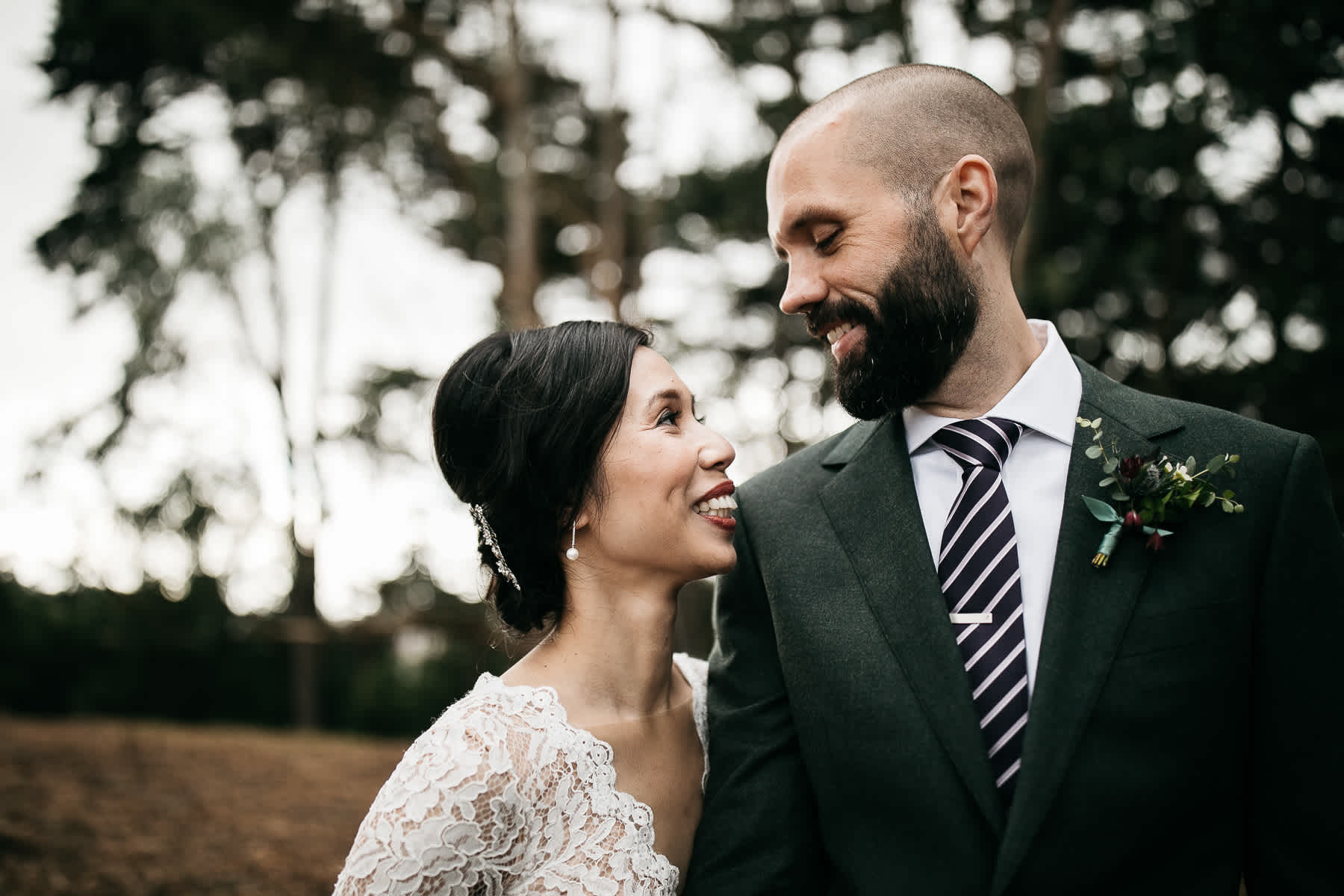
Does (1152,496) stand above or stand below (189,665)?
above

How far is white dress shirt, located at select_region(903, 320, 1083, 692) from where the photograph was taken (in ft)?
7.41

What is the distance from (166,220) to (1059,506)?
1776cm

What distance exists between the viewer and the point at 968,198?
8.60 ft

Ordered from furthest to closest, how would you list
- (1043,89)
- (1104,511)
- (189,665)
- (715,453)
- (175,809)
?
(189,665), (175,809), (1043,89), (715,453), (1104,511)

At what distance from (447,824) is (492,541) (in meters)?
0.88

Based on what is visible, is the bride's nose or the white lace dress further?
the bride's nose

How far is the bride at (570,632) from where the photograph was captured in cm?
232

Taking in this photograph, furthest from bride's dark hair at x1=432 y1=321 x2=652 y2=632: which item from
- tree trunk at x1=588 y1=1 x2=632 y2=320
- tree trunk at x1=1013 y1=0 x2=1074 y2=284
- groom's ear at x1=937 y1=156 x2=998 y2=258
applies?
tree trunk at x1=588 y1=1 x2=632 y2=320

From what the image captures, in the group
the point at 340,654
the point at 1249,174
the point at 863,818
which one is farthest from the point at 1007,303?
the point at 340,654

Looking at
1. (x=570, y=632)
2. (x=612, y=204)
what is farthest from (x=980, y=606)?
(x=612, y=204)

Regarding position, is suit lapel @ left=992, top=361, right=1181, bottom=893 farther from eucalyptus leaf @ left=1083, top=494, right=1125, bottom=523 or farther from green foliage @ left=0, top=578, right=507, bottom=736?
green foliage @ left=0, top=578, right=507, bottom=736

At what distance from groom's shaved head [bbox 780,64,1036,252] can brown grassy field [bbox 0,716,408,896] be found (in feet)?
22.2

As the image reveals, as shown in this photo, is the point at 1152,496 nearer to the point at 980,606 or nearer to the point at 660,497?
the point at 980,606

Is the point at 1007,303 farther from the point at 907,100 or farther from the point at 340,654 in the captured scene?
the point at 340,654
